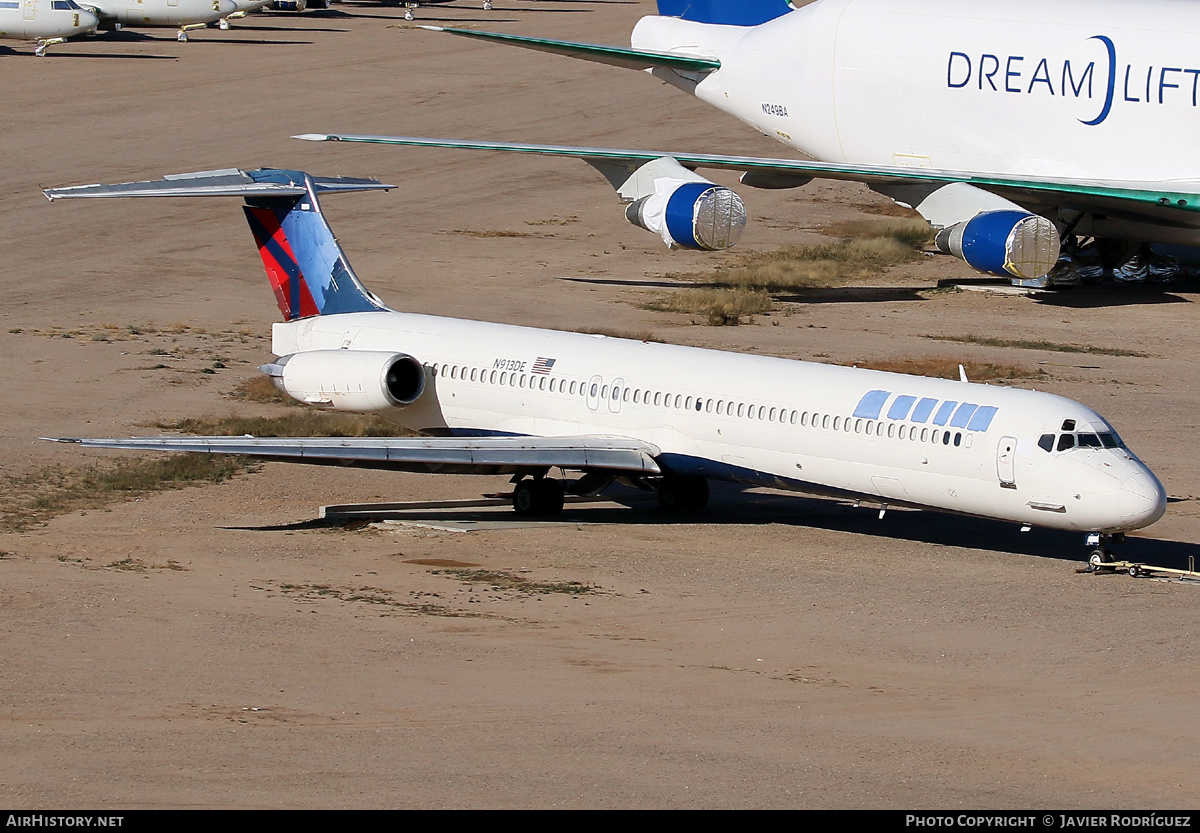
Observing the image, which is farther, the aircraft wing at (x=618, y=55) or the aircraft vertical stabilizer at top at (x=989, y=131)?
the aircraft wing at (x=618, y=55)

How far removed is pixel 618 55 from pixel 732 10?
501cm

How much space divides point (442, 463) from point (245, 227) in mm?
26888

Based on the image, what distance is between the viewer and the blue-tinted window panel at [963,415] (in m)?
22.8

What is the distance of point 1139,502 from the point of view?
70.4 feet

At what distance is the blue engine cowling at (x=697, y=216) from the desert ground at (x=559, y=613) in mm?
2173

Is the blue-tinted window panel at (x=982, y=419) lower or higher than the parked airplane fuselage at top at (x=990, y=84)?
lower

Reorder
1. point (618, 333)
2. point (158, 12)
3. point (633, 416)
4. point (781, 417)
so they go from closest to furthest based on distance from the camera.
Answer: point (781, 417) → point (633, 416) → point (618, 333) → point (158, 12)

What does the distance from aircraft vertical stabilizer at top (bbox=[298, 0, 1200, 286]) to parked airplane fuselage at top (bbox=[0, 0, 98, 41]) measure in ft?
127

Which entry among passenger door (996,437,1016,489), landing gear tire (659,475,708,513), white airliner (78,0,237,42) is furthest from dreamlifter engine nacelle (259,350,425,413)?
white airliner (78,0,237,42)

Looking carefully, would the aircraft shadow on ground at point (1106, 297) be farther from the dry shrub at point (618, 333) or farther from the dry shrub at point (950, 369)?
the dry shrub at point (618, 333)

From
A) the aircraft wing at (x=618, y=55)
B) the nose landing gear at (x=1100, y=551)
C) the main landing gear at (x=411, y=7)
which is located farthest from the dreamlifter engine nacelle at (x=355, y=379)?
the main landing gear at (x=411, y=7)

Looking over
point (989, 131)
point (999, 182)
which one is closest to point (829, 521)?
point (999, 182)

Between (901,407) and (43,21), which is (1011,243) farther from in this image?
(43,21)
